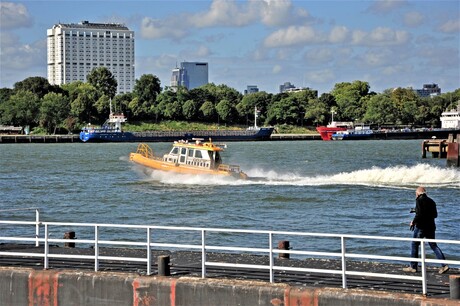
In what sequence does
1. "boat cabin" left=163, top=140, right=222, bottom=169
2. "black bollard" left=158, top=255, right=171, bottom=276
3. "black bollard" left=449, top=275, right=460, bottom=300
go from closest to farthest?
"black bollard" left=449, top=275, right=460, bottom=300 → "black bollard" left=158, top=255, right=171, bottom=276 → "boat cabin" left=163, top=140, right=222, bottom=169

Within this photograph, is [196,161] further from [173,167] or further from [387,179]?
[387,179]

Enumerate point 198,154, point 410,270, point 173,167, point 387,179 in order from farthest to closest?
point 387,179 < point 173,167 < point 198,154 < point 410,270

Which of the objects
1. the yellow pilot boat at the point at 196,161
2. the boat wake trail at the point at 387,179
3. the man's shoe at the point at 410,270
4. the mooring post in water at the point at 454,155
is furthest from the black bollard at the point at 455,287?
the mooring post in water at the point at 454,155

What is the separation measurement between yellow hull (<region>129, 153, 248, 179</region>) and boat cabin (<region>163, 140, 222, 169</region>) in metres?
0.31

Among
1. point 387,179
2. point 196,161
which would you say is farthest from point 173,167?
point 387,179

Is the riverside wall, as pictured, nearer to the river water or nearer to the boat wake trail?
the river water

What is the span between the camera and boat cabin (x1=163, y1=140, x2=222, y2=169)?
62.9 meters

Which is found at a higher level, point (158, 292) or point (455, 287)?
point (455, 287)

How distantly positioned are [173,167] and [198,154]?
268cm

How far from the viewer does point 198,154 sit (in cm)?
6381

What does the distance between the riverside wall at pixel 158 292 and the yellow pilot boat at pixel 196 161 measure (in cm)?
4472

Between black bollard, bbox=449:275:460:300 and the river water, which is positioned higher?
black bollard, bbox=449:275:460:300

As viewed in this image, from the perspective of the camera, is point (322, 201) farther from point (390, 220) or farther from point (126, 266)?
point (126, 266)

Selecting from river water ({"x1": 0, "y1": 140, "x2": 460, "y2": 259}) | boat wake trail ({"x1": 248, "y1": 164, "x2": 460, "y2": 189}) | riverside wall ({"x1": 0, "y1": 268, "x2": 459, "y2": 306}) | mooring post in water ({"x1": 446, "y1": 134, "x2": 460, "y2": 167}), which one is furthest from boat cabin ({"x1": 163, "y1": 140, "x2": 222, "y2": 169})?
riverside wall ({"x1": 0, "y1": 268, "x2": 459, "y2": 306})
